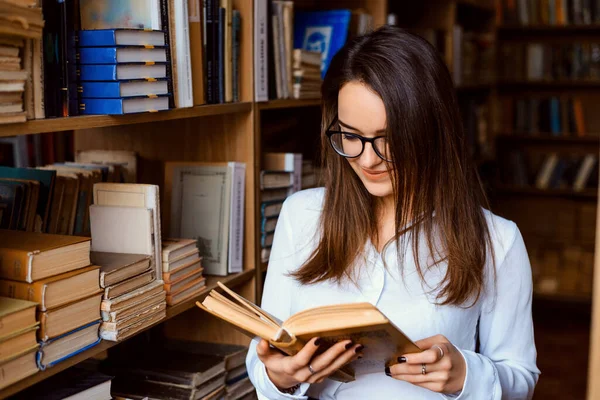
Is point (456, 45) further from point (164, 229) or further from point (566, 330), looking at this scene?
point (164, 229)

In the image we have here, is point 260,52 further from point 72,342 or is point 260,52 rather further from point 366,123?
point 72,342

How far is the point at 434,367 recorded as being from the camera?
4.12 feet

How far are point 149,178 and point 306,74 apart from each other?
22.1 inches

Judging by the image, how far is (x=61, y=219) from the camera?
63.7 inches

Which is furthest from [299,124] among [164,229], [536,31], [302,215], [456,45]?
[536,31]

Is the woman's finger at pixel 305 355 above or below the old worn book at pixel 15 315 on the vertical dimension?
below

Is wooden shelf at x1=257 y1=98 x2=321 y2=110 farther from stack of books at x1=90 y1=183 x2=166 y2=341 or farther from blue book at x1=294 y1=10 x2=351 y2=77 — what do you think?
stack of books at x1=90 y1=183 x2=166 y2=341

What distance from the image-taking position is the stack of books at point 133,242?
1.42 metres

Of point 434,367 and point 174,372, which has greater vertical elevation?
point 434,367

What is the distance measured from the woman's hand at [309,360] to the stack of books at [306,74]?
103cm

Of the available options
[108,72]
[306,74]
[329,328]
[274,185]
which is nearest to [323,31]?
[306,74]

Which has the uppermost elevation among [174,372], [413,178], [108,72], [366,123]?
[108,72]

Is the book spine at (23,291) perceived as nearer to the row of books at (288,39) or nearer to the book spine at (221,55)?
the book spine at (221,55)

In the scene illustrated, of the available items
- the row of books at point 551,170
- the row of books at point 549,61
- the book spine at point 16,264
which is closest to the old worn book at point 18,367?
the book spine at point 16,264
